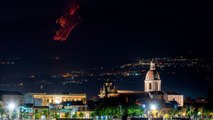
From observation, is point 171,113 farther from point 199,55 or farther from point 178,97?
point 199,55

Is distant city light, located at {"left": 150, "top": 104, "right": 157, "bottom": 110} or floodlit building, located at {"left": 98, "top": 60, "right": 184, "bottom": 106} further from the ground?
floodlit building, located at {"left": 98, "top": 60, "right": 184, "bottom": 106}

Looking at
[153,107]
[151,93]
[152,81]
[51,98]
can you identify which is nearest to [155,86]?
[152,81]

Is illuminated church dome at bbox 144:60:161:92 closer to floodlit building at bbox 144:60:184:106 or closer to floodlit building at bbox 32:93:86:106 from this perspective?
floodlit building at bbox 144:60:184:106

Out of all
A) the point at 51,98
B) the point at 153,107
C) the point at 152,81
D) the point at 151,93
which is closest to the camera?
the point at 153,107

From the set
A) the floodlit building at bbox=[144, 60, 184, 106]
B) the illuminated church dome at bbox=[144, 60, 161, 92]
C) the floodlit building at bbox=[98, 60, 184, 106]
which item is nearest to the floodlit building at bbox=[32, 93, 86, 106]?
the floodlit building at bbox=[98, 60, 184, 106]

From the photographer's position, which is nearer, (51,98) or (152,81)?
(152,81)

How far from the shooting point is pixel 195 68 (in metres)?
158

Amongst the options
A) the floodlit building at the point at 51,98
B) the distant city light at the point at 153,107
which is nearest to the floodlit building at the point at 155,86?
the distant city light at the point at 153,107

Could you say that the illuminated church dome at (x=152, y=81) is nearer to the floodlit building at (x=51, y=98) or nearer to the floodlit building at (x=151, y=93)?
the floodlit building at (x=151, y=93)

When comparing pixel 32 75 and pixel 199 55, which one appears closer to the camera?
pixel 32 75

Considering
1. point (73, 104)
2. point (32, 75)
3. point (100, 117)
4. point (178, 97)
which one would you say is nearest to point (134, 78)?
point (32, 75)

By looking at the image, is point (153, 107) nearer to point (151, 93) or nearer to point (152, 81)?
point (151, 93)

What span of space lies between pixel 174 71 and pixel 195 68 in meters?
7.70

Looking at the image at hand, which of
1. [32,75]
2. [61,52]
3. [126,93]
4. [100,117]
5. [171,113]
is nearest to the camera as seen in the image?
[100,117]
